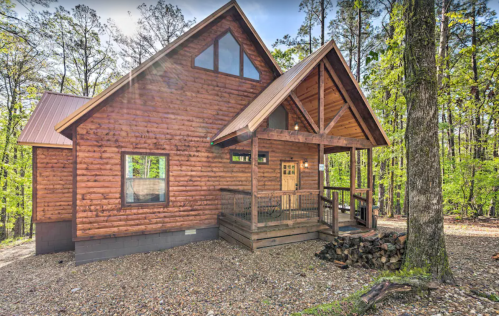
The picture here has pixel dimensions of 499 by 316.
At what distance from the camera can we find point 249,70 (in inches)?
342

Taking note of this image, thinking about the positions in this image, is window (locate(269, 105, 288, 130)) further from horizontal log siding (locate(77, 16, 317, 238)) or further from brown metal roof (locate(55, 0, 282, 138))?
brown metal roof (locate(55, 0, 282, 138))

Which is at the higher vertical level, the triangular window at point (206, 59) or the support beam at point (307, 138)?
the triangular window at point (206, 59)

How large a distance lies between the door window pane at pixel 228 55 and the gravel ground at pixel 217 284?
6.29 meters

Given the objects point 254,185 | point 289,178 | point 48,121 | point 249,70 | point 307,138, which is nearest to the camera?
point 254,185

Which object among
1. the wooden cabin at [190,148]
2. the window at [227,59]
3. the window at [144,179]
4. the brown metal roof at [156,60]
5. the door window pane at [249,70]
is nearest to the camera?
the brown metal roof at [156,60]

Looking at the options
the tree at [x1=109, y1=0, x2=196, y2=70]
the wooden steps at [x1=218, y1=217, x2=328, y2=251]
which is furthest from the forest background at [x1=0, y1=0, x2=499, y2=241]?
the wooden steps at [x1=218, y1=217, x2=328, y2=251]

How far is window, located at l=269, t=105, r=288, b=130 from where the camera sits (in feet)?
29.1

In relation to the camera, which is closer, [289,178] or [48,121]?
[48,121]

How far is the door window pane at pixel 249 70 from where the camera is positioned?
862 centimetres

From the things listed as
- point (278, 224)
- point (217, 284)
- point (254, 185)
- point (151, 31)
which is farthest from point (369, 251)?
point (151, 31)

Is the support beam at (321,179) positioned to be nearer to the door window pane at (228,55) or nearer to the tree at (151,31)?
the door window pane at (228,55)

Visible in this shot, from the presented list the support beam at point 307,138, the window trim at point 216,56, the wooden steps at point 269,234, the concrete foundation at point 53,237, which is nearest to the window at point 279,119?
the window trim at point 216,56

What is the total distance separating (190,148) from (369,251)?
5.87m

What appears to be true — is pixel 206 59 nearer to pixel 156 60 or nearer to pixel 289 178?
pixel 156 60
